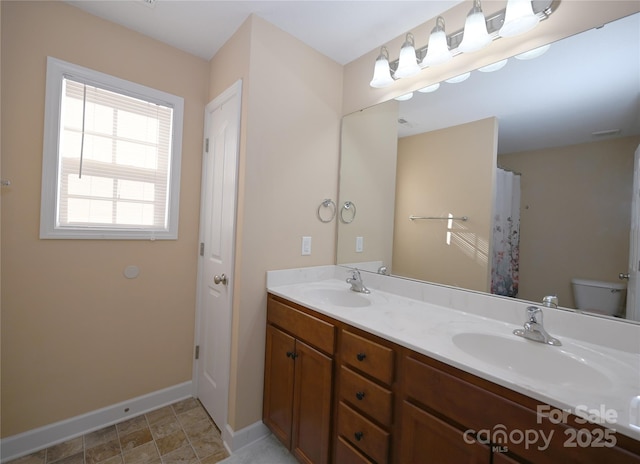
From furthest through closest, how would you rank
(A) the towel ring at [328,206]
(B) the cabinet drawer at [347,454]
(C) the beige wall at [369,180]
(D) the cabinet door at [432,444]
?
(A) the towel ring at [328,206] → (C) the beige wall at [369,180] → (B) the cabinet drawer at [347,454] → (D) the cabinet door at [432,444]

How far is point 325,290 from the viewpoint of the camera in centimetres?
172

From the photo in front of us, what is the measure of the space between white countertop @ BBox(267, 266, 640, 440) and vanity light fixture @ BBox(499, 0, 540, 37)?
47.4 inches

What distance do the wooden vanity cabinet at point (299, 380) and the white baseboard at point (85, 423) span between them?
829 mm

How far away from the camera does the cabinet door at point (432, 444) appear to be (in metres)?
0.79


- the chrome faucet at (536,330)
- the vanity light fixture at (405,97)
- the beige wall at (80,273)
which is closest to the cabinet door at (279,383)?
the beige wall at (80,273)

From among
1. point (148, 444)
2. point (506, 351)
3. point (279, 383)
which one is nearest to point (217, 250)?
point (279, 383)

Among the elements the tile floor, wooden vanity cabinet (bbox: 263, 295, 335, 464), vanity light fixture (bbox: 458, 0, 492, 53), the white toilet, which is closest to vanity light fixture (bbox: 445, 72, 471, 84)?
vanity light fixture (bbox: 458, 0, 492, 53)

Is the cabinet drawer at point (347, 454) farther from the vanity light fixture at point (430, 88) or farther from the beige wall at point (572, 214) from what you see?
the vanity light fixture at point (430, 88)

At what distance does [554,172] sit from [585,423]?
0.98m

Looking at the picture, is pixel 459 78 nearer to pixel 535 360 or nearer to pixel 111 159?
pixel 535 360

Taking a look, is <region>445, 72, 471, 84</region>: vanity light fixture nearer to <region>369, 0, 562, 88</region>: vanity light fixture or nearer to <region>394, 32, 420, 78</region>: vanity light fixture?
<region>369, 0, 562, 88</region>: vanity light fixture

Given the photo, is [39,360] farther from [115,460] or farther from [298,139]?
[298,139]

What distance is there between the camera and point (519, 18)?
3.67ft

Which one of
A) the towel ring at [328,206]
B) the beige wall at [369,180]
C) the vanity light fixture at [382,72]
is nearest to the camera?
the vanity light fixture at [382,72]
